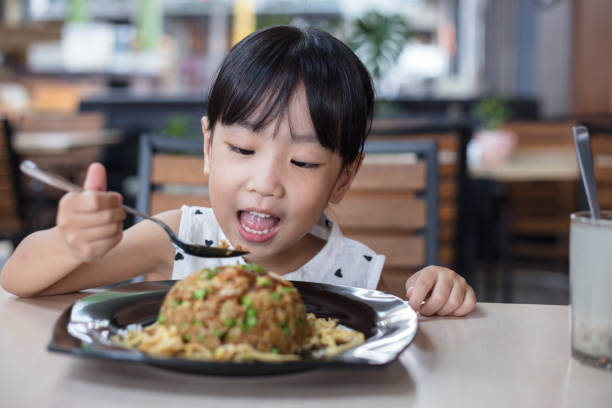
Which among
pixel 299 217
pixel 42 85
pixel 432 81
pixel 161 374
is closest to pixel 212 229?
pixel 299 217

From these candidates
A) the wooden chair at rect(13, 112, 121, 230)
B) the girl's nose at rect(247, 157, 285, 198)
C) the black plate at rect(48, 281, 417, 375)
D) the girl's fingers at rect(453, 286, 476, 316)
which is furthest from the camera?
the wooden chair at rect(13, 112, 121, 230)

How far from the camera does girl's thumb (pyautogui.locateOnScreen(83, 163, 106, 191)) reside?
0.65 metres

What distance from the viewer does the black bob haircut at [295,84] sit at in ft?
3.33

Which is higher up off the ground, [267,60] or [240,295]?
[267,60]

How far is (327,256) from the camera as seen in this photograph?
4.16ft

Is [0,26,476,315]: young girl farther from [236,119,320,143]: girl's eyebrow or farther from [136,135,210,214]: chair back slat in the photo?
[136,135,210,214]: chair back slat

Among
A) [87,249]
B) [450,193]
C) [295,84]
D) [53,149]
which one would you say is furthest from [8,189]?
[87,249]

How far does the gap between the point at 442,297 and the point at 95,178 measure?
45 centimetres

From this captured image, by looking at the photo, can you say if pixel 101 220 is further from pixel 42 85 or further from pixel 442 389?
pixel 42 85

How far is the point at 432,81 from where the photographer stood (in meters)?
13.6

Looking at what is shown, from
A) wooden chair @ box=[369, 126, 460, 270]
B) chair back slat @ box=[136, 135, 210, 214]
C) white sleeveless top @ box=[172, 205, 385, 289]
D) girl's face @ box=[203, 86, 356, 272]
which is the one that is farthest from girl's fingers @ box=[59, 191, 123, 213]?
wooden chair @ box=[369, 126, 460, 270]

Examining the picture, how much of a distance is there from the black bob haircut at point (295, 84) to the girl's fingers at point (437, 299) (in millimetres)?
292

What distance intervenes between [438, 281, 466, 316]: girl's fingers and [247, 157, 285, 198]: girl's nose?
283 millimetres

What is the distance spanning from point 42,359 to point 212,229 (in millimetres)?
637
